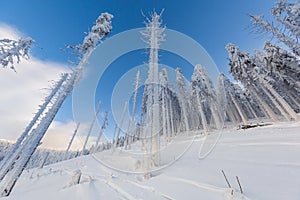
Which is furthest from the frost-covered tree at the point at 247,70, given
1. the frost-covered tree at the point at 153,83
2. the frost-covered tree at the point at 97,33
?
the frost-covered tree at the point at 97,33

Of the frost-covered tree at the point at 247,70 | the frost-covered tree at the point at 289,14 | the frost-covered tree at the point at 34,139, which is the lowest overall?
the frost-covered tree at the point at 34,139

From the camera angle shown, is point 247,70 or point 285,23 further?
point 247,70

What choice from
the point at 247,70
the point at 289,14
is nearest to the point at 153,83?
the point at 289,14

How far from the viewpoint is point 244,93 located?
120ft

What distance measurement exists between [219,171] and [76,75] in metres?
10.4

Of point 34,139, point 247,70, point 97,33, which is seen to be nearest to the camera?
point 34,139

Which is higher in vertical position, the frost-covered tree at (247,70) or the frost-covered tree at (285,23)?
the frost-covered tree at (247,70)

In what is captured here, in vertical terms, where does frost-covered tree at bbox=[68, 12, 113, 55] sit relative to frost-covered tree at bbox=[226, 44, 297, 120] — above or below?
below

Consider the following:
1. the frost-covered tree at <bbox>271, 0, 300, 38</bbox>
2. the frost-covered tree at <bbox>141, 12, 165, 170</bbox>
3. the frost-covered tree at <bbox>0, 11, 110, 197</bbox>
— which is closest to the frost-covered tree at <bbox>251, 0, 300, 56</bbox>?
the frost-covered tree at <bbox>271, 0, 300, 38</bbox>

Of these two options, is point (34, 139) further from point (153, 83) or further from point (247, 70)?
point (247, 70)

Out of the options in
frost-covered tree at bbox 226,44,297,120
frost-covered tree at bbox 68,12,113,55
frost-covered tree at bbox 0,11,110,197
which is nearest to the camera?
frost-covered tree at bbox 0,11,110,197

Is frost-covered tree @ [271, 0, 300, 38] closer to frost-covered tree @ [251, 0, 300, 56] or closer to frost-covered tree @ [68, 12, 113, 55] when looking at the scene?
frost-covered tree @ [251, 0, 300, 56]

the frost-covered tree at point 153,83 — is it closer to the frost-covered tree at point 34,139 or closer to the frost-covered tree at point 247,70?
the frost-covered tree at point 34,139

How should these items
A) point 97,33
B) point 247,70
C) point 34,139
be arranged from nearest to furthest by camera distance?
point 34,139 → point 97,33 → point 247,70
